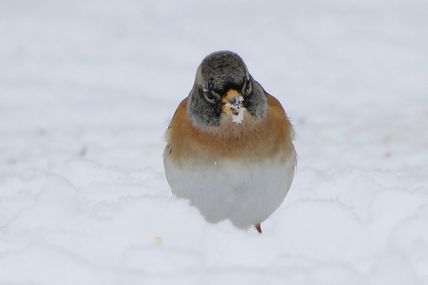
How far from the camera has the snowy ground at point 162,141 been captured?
3258mm

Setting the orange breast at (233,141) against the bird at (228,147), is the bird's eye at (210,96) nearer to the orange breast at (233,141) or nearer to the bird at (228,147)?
the bird at (228,147)

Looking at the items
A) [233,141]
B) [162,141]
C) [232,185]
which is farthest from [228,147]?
[162,141]

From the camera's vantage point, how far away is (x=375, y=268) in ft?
10.7

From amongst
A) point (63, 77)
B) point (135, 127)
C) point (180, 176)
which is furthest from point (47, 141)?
point (180, 176)

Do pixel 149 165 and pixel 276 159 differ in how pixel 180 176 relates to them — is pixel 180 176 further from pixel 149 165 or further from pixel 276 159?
pixel 149 165

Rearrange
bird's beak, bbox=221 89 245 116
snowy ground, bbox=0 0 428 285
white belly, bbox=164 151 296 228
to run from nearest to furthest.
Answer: snowy ground, bbox=0 0 428 285
bird's beak, bbox=221 89 245 116
white belly, bbox=164 151 296 228

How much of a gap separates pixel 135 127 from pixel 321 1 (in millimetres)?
2372

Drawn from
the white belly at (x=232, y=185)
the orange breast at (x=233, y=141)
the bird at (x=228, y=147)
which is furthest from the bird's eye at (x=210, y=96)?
the white belly at (x=232, y=185)

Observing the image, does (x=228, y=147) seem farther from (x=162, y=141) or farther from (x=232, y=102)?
(x=162, y=141)

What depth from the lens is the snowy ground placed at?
3258 millimetres

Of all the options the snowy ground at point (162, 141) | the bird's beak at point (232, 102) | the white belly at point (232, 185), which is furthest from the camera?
the white belly at point (232, 185)

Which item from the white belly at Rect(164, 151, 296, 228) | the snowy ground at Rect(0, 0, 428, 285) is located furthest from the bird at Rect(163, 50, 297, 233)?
the snowy ground at Rect(0, 0, 428, 285)

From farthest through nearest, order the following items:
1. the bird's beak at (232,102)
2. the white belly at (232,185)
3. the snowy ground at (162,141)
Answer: the white belly at (232,185), the bird's beak at (232,102), the snowy ground at (162,141)

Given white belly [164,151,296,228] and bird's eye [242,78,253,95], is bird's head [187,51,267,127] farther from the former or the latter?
white belly [164,151,296,228]
